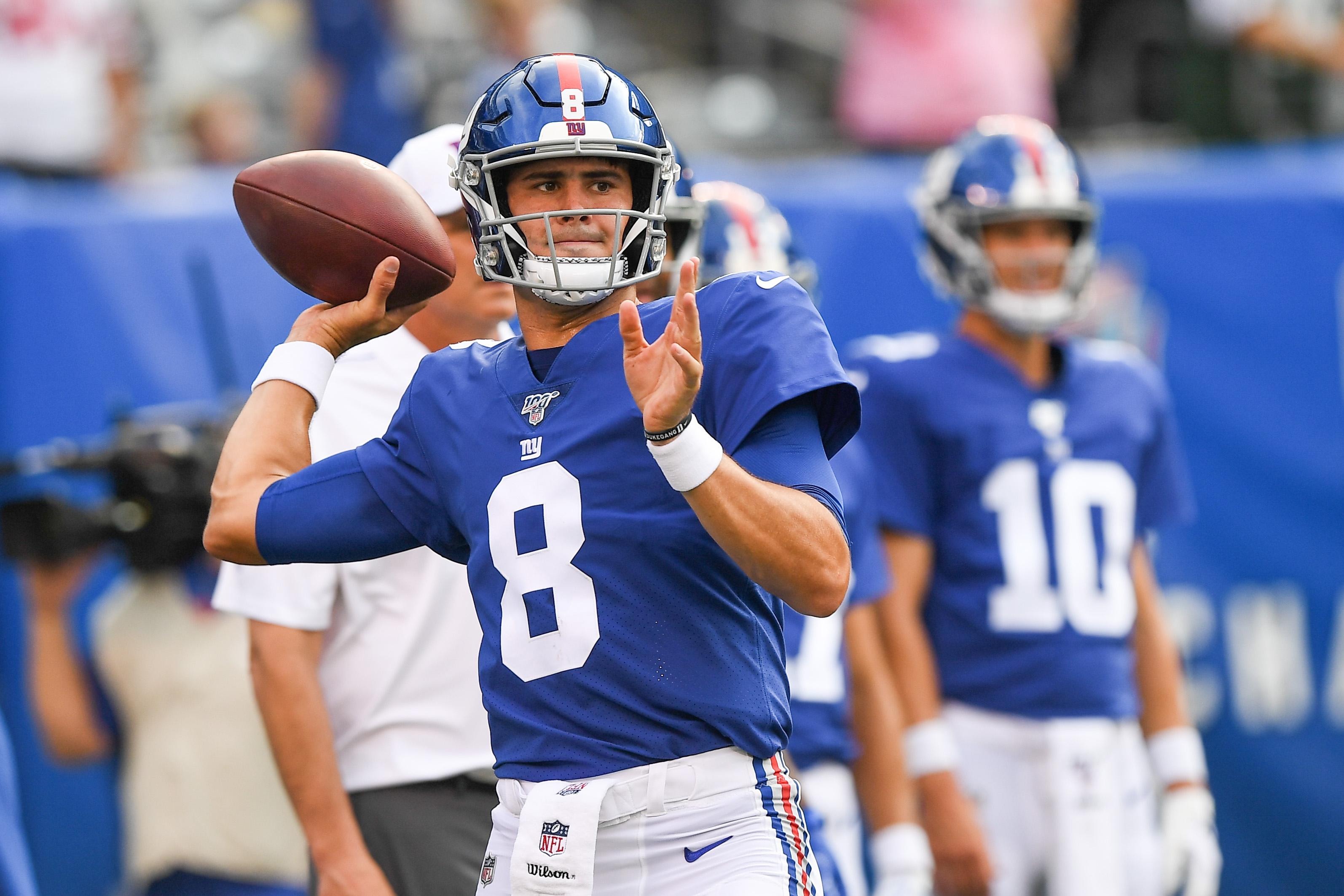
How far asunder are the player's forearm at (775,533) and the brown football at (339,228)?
69cm

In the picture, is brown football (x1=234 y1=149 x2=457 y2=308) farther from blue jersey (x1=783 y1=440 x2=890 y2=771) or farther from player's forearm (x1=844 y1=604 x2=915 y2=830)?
player's forearm (x1=844 y1=604 x2=915 y2=830)

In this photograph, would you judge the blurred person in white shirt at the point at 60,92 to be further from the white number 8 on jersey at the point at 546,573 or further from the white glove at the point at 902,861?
the white number 8 on jersey at the point at 546,573

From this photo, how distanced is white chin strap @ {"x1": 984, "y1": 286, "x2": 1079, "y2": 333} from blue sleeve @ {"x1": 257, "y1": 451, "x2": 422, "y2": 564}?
223 centimetres

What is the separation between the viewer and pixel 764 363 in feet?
7.83

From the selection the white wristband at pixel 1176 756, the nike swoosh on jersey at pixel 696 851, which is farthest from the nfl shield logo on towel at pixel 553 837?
the white wristband at pixel 1176 756

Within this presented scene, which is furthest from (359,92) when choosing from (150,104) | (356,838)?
(356,838)

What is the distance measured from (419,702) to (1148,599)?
2.09 m

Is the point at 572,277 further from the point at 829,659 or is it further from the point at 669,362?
the point at 829,659

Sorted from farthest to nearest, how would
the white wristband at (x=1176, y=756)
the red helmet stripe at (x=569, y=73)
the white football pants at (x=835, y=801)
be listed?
the white wristband at (x=1176, y=756)
the white football pants at (x=835, y=801)
the red helmet stripe at (x=569, y=73)

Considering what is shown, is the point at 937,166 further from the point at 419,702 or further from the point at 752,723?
the point at 752,723

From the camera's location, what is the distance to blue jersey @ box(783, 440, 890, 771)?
397 centimetres

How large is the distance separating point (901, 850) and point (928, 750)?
0.28 meters

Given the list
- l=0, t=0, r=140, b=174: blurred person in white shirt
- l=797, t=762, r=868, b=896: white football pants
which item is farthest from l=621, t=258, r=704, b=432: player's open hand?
l=0, t=0, r=140, b=174: blurred person in white shirt

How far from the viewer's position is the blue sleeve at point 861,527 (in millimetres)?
4004
